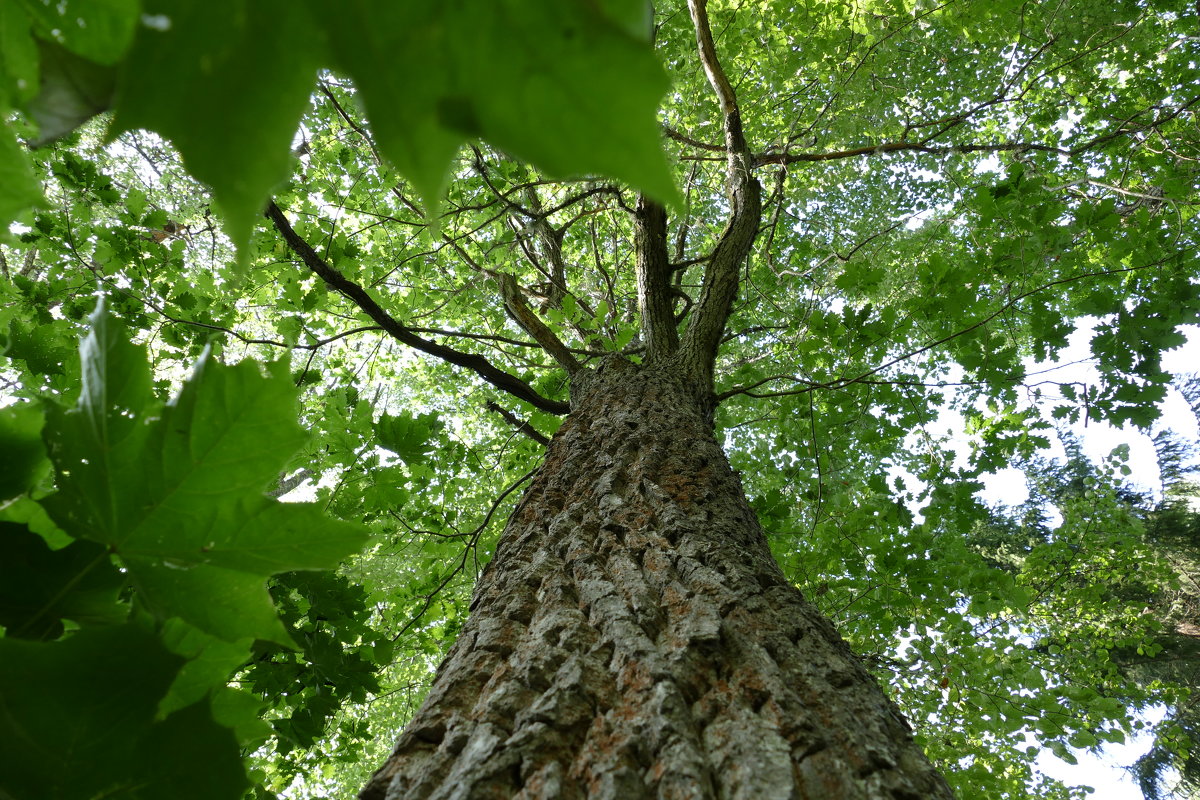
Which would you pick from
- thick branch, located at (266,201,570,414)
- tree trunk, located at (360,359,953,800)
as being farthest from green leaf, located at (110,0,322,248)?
thick branch, located at (266,201,570,414)

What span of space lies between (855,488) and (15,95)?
22.4ft

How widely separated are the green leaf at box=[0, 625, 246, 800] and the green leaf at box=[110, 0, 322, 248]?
20.1 inches

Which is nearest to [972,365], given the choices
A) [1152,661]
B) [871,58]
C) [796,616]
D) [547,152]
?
[796,616]

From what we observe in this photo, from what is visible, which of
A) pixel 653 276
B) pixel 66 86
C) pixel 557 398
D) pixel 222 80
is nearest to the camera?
pixel 222 80

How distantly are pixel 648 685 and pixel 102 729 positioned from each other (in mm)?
685

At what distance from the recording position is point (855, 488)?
20.8 ft

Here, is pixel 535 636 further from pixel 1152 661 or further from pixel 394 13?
pixel 1152 661

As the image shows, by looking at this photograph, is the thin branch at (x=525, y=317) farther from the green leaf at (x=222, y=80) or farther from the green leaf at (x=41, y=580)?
the green leaf at (x=222, y=80)

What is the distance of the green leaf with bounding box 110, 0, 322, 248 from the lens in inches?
11.1

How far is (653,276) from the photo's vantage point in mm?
3896

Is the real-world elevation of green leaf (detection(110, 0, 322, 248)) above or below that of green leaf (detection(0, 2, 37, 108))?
below

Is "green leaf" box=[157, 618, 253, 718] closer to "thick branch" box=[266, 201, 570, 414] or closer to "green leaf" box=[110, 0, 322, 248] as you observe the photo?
"green leaf" box=[110, 0, 322, 248]

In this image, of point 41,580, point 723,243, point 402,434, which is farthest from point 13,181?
point 723,243

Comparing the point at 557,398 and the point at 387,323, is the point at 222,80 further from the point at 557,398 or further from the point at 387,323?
the point at 557,398
